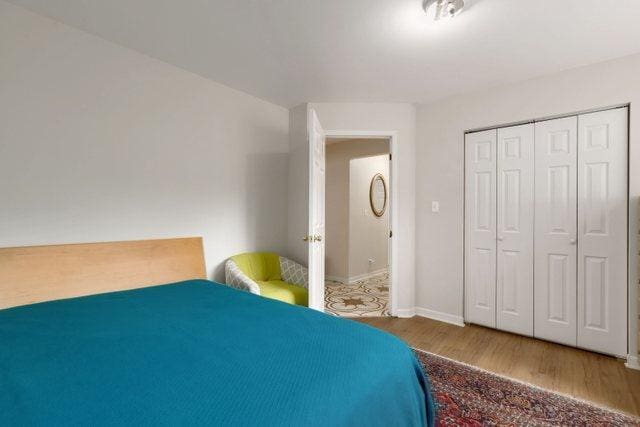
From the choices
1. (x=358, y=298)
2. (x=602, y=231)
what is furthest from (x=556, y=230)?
(x=358, y=298)

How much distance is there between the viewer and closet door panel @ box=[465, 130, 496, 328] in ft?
9.61

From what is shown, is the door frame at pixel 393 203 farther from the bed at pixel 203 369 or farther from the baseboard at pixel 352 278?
the bed at pixel 203 369

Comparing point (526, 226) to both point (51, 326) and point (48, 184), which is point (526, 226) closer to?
point (51, 326)

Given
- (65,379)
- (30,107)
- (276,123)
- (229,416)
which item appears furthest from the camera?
(276,123)

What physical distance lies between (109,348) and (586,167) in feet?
11.4

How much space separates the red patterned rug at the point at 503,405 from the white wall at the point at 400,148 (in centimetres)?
133

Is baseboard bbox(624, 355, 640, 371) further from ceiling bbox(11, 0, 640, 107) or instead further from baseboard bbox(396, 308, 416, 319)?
ceiling bbox(11, 0, 640, 107)

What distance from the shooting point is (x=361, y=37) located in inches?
81.9

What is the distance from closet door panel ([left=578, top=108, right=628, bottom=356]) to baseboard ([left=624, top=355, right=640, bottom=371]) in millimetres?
64

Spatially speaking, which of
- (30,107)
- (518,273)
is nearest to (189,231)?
(30,107)

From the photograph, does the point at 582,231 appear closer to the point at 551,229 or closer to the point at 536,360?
the point at 551,229

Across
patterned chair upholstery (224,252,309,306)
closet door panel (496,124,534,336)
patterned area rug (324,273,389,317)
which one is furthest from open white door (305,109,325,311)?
closet door panel (496,124,534,336)

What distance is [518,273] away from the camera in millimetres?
2793

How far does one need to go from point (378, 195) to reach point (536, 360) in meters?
3.64
